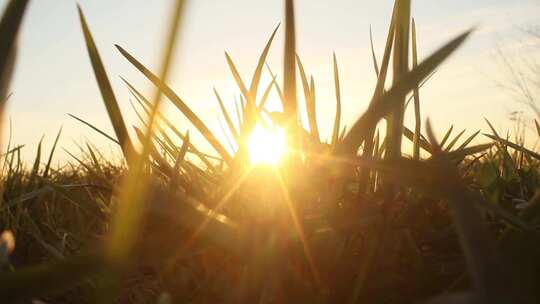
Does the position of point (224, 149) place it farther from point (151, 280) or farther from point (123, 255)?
point (123, 255)

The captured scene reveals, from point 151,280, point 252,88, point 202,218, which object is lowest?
point 151,280

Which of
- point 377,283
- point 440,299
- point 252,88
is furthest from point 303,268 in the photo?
point 252,88

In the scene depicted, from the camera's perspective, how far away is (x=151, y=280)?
668 mm

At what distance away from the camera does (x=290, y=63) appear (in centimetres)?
50

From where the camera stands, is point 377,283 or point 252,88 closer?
point 377,283

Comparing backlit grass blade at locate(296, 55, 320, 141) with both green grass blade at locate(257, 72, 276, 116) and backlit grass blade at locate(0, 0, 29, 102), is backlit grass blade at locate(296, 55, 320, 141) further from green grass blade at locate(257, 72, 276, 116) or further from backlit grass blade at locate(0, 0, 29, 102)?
backlit grass blade at locate(0, 0, 29, 102)

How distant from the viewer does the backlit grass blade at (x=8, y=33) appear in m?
0.32

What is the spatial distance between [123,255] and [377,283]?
11.7 inches

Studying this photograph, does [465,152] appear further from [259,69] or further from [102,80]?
[102,80]

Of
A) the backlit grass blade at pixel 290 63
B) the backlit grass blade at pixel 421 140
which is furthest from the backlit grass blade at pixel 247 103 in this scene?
the backlit grass blade at pixel 421 140

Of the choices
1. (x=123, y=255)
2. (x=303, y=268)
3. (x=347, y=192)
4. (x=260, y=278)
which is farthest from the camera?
(x=347, y=192)

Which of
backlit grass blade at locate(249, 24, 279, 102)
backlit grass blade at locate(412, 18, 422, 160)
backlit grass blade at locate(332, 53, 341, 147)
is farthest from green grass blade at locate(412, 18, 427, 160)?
backlit grass blade at locate(249, 24, 279, 102)

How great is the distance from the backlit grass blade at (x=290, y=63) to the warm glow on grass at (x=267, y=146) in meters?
0.05

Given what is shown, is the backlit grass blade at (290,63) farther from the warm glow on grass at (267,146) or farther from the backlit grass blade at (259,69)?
the backlit grass blade at (259,69)
